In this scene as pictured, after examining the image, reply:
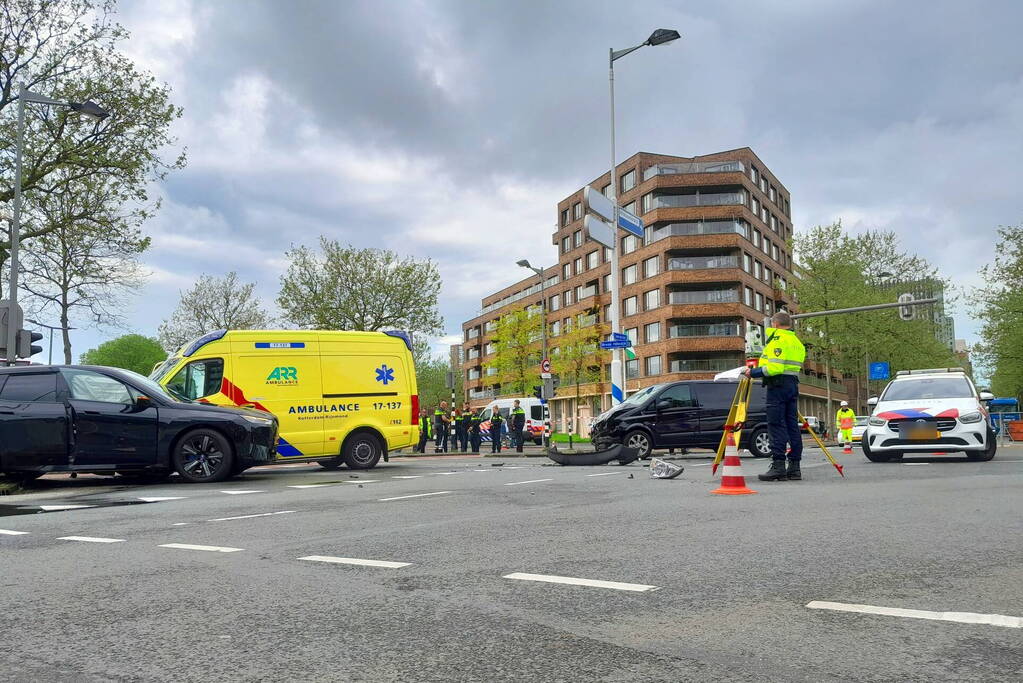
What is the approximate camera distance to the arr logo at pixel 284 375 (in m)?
15.3

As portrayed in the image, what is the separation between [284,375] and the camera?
50.5 feet

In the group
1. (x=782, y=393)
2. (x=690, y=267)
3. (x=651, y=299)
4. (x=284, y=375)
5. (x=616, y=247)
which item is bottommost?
(x=782, y=393)

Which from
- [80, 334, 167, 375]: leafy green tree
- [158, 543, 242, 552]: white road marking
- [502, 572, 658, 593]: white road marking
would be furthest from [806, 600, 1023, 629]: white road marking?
[80, 334, 167, 375]: leafy green tree

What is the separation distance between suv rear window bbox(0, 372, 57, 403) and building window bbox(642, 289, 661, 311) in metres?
58.3

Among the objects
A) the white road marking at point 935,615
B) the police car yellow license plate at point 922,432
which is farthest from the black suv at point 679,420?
the white road marking at point 935,615

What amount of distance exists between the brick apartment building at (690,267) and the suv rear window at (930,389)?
1737 inches

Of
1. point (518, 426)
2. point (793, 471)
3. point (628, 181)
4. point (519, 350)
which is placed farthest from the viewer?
point (628, 181)

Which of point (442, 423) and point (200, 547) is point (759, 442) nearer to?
point (442, 423)

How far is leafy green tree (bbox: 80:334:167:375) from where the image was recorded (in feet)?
326

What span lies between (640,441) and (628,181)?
5686cm

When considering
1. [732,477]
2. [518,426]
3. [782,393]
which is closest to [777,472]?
[782,393]

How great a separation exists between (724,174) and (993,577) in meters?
66.3

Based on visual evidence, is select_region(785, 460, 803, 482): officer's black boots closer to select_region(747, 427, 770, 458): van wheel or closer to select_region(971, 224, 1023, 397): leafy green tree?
select_region(747, 427, 770, 458): van wheel

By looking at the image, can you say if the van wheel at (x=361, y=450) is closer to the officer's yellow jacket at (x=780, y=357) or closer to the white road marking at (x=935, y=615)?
the officer's yellow jacket at (x=780, y=357)
